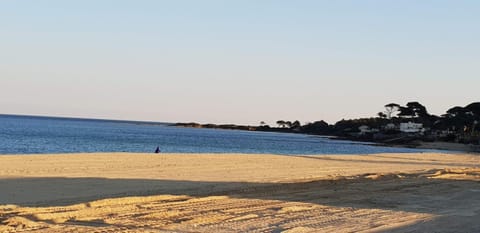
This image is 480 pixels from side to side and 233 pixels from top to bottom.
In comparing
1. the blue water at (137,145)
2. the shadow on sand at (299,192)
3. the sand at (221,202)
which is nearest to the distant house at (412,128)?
the blue water at (137,145)

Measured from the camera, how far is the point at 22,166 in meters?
21.7

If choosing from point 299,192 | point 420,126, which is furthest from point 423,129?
point 299,192

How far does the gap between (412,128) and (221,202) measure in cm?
12275

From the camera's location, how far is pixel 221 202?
12773 mm

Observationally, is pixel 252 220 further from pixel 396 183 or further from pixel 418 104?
pixel 418 104

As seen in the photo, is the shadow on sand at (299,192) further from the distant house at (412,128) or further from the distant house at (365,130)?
the distant house at (365,130)

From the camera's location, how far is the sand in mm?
9875

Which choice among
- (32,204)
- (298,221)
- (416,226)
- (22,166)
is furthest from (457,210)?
(22,166)

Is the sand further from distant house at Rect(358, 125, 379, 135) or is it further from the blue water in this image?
distant house at Rect(358, 125, 379, 135)

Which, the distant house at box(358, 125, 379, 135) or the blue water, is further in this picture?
the distant house at box(358, 125, 379, 135)

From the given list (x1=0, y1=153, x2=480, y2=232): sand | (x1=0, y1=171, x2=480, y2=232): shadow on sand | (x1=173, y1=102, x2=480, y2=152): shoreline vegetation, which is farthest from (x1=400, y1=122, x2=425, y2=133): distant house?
(x1=0, y1=171, x2=480, y2=232): shadow on sand

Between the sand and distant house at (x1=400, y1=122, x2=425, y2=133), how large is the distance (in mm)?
109608

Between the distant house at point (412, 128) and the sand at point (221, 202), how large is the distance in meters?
110

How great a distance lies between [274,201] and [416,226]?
3.50m
